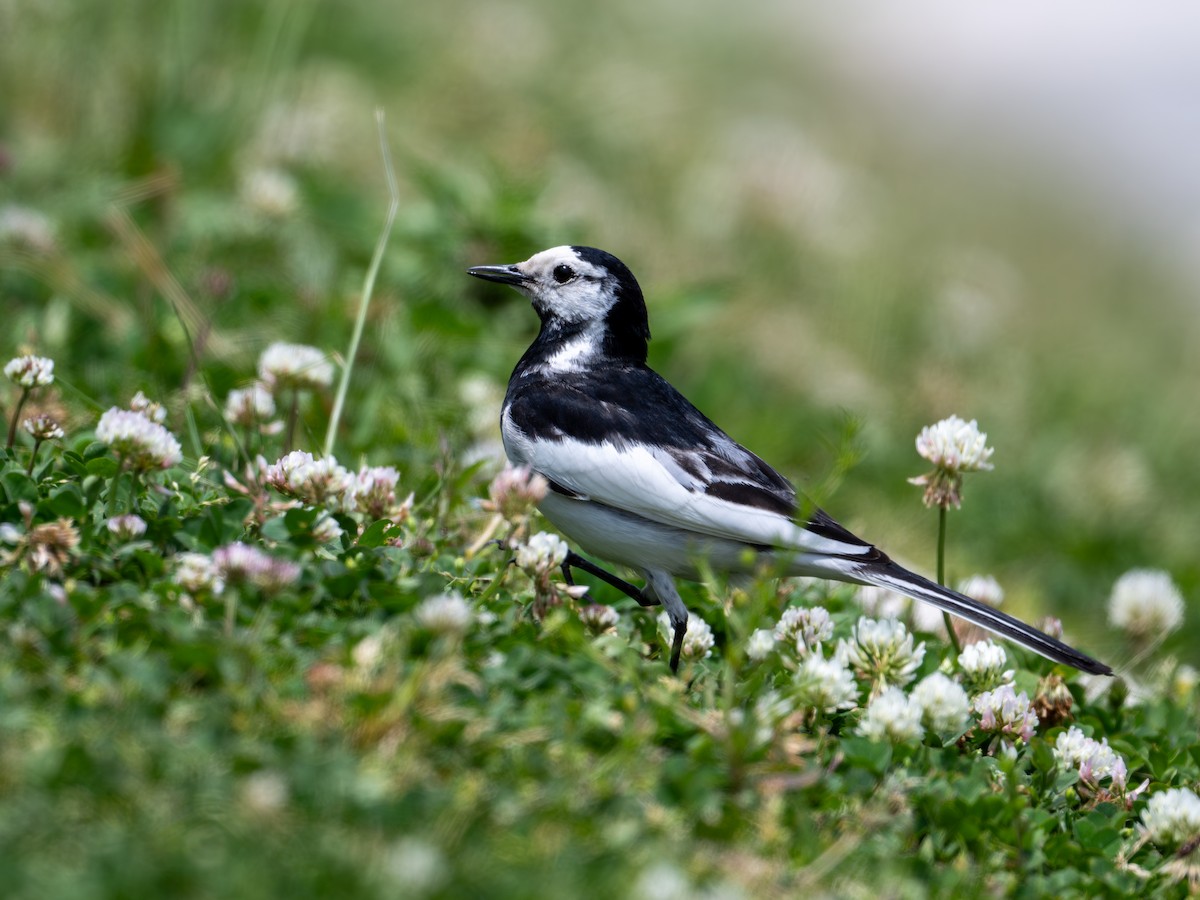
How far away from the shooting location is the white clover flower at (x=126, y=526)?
3793 millimetres

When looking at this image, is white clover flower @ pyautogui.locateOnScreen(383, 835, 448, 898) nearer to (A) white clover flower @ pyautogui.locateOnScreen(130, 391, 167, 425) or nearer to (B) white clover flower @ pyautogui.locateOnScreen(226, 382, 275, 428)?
(A) white clover flower @ pyautogui.locateOnScreen(130, 391, 167, 425)

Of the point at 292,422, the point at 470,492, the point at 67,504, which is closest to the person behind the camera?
the point at 67,504

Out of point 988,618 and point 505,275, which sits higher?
point 505,275

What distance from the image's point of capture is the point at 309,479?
421 cm

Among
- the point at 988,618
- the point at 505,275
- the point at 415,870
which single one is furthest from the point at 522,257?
the point at 415,870

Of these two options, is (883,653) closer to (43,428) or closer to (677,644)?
(677,644)

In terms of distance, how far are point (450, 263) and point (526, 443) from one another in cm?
291

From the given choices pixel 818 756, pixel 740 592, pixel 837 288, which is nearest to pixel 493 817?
pixel 818 756

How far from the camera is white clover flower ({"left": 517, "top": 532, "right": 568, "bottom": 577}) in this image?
13.1 ft

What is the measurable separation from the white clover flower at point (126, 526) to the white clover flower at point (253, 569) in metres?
0.34

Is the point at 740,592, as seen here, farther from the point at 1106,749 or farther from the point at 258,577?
the point at 258,577

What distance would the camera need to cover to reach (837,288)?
11.3 m

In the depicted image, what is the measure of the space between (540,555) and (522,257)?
392 cm

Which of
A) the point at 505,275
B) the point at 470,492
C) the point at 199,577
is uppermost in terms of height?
the point at 505,275
